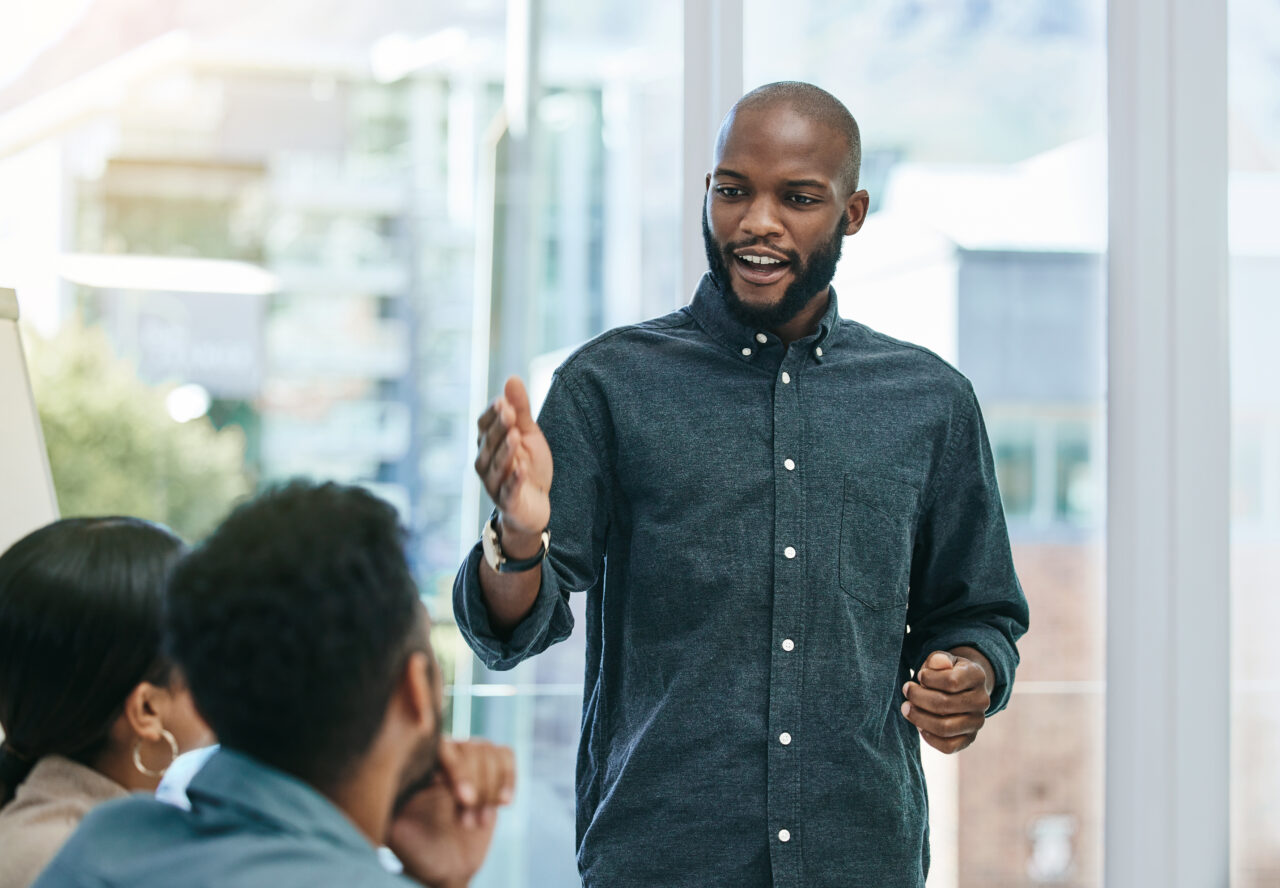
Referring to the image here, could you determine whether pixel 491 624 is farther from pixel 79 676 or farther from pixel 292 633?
pixel 292 633

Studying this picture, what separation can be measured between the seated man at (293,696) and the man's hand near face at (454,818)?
3 centimetres

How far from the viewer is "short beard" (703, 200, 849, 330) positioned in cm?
165

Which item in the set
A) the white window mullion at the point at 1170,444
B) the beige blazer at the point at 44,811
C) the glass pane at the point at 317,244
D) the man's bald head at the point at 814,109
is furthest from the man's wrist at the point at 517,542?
the glass pane at the point at 317,244

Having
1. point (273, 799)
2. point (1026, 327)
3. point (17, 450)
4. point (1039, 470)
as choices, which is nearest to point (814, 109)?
point (1026, 327)

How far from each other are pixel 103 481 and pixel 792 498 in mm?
2590

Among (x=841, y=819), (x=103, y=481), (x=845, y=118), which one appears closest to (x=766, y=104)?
(x=845, y=118)

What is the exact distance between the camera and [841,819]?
1.56 meters

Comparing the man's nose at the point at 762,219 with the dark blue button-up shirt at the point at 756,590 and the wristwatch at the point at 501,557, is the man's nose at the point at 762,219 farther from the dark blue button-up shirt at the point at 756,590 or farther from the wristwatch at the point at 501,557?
the wristwatch at the point at 501,557

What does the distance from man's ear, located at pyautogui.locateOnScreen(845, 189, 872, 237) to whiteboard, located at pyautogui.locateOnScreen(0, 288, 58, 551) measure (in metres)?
1.43

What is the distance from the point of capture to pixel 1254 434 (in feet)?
5.36

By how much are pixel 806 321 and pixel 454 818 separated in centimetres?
87

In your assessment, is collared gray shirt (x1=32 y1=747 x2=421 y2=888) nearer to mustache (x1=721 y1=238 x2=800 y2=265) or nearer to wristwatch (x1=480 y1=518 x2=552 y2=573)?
wristwatch (x1=480 y1=518 x2=552 y2=573)

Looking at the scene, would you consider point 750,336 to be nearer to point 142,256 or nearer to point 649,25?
point 649,25

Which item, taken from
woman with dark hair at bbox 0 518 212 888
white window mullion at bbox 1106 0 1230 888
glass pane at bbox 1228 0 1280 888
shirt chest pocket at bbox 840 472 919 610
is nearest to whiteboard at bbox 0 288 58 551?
woman with dark hair at bbox 0 518 212 888
